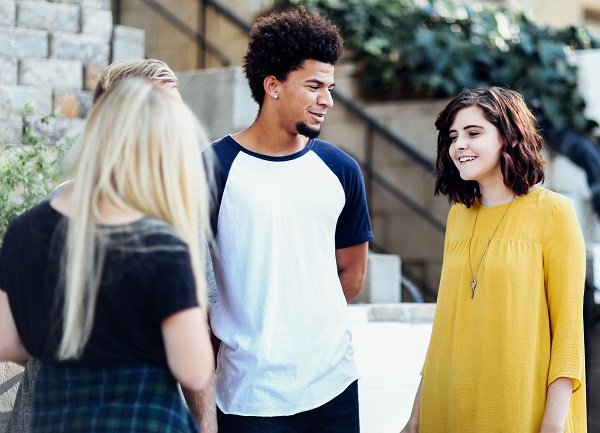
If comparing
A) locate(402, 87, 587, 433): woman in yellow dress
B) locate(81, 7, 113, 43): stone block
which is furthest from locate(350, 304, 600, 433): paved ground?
locate(81, 7, 113, 43): stone block

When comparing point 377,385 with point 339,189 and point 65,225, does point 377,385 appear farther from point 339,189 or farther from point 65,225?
point 65,225

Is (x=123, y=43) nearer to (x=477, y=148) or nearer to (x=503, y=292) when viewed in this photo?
(x=477, y=148)

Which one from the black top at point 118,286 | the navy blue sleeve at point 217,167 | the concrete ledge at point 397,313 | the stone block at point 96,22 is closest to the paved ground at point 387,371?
the concrete ledge at point 397,313

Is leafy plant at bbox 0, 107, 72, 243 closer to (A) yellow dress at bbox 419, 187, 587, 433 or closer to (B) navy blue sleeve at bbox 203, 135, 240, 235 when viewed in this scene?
(B) navy blue sleeve at bbox 203, 135, 240, 235

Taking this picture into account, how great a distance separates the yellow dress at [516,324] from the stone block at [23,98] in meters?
3.50

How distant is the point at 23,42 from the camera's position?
6.05 m

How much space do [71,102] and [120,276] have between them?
4264 millimetres

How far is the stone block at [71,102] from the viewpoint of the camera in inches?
241

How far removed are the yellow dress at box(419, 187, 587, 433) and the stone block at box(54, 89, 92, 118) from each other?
3634mm

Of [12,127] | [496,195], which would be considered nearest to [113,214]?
[496,195]

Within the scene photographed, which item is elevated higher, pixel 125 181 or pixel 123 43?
pixel 123 43

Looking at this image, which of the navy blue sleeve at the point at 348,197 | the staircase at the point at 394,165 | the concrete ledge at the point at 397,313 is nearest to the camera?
the navy blue sleeve at the point at 348,197

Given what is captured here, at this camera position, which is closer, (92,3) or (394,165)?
(92,3)

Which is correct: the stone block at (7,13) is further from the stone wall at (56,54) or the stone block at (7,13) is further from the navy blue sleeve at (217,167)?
the navy blue sleeve at (217,167)
